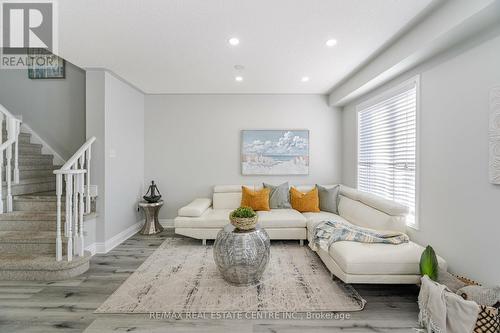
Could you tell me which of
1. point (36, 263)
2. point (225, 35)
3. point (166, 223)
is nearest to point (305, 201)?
point (166, 223)

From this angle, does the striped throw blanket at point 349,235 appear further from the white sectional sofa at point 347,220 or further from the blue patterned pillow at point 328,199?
the blue patterned pillow at point 328,199

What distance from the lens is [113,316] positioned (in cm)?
204

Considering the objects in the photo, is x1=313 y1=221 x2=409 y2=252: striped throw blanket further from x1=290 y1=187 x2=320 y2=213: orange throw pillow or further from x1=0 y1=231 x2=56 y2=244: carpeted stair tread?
x1=0 y1=231 x2=56 y2=244: carpeted stair tread

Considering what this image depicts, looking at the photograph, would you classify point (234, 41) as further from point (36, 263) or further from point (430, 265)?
point (36, 263)

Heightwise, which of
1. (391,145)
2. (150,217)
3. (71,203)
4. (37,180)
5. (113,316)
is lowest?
(113,316)

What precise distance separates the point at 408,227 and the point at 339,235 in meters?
0.94

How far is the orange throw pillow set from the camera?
4121 millimetres

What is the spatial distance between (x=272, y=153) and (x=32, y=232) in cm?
375

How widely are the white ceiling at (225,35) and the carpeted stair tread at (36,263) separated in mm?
2407

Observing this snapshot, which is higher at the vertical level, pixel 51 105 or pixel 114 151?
pixel 51 105

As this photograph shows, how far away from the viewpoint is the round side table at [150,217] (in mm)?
4195

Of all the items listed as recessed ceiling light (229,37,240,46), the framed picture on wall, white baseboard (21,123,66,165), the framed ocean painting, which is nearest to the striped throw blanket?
the framed ocean painting

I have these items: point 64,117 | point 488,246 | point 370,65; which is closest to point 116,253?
point 64,117

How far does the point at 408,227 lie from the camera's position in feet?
9.43
